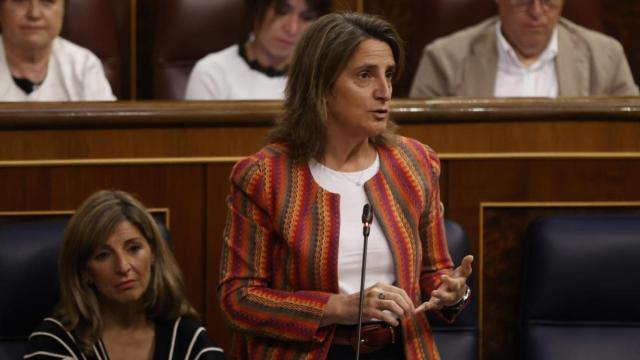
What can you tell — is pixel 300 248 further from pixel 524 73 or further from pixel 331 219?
pixel 524 73

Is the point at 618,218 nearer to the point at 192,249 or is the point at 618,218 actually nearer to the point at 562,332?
the point at 562,332

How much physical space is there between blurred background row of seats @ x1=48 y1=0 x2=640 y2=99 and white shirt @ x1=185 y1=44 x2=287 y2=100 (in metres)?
0.06

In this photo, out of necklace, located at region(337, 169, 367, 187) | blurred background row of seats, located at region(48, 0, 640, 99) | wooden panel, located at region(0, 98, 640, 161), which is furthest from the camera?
blurred background row of seats, located at region(48, 0, 640, 99)

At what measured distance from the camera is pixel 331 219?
0.90 metres

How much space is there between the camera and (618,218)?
1104 millimetres

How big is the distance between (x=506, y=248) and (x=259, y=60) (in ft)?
1.50

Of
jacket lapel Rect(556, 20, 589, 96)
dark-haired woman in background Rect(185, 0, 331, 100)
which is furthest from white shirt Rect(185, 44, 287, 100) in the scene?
jacket lapel Rect(556, 20, 589, 96)

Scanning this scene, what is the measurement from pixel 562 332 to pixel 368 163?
268 mm

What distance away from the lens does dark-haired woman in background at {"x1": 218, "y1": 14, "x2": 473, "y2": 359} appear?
2.92 feet

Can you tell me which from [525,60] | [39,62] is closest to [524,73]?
[525,60]

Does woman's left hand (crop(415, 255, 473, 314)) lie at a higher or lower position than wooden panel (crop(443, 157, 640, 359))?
lower

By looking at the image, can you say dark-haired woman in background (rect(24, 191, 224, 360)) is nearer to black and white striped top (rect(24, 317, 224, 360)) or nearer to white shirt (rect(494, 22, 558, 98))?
black and white striped top (rect(24, 317, 224, 360))

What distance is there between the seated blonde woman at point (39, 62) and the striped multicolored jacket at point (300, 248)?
52 cm

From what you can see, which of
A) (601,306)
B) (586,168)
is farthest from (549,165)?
(601,306)
